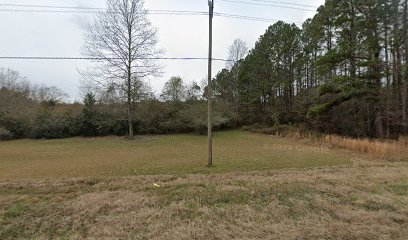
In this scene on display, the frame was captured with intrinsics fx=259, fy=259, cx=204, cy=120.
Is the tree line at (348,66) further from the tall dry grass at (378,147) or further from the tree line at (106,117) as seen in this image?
the tree line at (106,117)

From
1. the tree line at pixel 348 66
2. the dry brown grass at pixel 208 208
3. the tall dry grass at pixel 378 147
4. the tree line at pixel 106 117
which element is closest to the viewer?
the dry brown grass at pixel 208 208

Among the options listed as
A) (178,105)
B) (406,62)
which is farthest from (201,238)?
Answer: (178,105)

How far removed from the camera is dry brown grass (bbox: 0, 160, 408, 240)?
14.0 ft

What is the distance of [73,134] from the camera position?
93.0 feet

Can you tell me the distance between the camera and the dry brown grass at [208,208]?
4273mm

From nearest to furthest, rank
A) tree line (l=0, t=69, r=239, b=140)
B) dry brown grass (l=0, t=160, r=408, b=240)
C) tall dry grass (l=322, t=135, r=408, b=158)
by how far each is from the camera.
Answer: dry brown grass (l=0, t=160, r=408, b=240) < tall dry grass (l=322, t=135, r=408, b=158) < tree line (l=0, t=69, r=239, b=140)

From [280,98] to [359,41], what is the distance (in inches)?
651

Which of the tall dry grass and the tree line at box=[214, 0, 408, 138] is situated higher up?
the tree line at box=[214, 0, 408, 138]

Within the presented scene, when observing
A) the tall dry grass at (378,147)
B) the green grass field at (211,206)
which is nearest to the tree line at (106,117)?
the tall dry grass at (378,147)

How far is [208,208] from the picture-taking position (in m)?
5.24

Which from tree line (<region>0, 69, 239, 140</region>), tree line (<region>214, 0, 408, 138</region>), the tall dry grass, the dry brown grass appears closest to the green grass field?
the dry brown grass

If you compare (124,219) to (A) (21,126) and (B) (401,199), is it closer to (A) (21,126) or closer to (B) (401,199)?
(B) (401,199)

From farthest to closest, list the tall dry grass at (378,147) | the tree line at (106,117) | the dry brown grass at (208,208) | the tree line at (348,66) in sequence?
the tree line at (106,117), the tree line at (348,66), the tall dry grass at (378,147), the dry brown grass at (208,208)

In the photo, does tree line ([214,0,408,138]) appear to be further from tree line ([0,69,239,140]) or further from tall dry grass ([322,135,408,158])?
tree line ([0,69,239,140])
